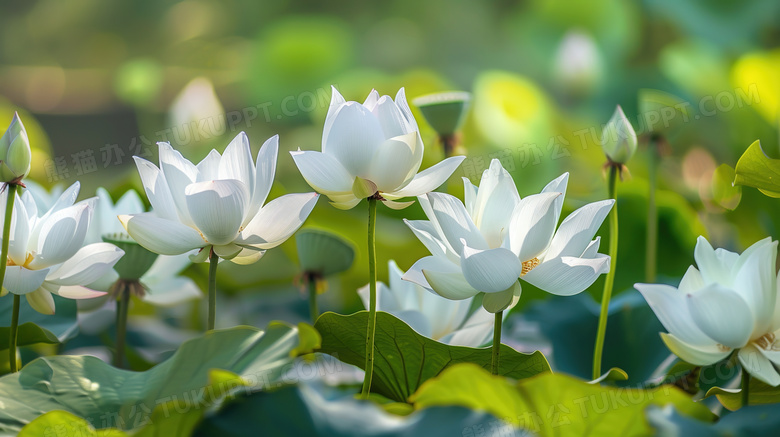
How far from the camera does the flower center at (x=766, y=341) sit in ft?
0.93

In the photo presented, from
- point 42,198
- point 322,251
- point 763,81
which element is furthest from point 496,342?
point 763,81

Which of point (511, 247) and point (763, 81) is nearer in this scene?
point (511, 247)

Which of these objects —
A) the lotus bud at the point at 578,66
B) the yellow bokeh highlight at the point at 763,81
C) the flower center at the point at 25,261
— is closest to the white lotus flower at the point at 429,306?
the flower center at the point at 25,261

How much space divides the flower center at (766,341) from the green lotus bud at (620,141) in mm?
104

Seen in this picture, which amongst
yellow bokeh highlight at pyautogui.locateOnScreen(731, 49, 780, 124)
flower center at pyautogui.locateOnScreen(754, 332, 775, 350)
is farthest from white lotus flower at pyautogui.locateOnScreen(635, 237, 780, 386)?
yellow bokeh highlight at pyautogui.locateOnScreen(731, 49, 780, 124)

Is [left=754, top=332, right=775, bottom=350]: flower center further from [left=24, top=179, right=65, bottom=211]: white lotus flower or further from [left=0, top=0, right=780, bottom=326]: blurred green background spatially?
[left=24, top=179, right=65, bottom=211]: white lotus flower

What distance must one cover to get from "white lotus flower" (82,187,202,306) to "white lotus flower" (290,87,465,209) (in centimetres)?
14

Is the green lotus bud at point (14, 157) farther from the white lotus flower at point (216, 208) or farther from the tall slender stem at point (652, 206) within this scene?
the tall slender stem at point (652, 206)

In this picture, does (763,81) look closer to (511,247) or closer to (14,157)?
(511,247)

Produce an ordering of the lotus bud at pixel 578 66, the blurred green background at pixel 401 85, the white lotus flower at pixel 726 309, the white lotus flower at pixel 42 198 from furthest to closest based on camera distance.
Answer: the lotus bud at pixel 578 66 < the blurred green background at pixel 401 85 < the white lotus flower at pixel 42 198 < the white lotus flower at pixel 726 309

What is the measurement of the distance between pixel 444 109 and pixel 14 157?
246 mm

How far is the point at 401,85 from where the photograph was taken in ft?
3.04

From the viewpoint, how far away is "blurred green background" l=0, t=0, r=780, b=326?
25.4 inches

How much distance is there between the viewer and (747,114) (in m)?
0.84
